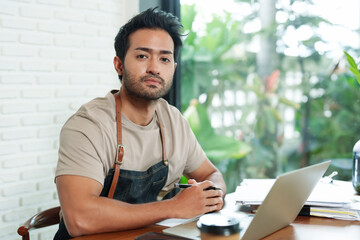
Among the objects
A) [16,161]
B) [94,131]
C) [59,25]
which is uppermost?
[59,25]

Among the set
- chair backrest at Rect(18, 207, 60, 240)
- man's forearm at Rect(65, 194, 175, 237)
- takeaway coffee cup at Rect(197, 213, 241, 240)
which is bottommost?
chair backrest at Rect(18, 207, 60, 240)

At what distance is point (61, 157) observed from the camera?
1.64 meters

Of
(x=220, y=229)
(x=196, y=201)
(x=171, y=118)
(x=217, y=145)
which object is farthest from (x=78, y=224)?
(x=217, y=145)

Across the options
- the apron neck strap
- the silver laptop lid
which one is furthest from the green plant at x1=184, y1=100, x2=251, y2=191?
the silver laptop lid

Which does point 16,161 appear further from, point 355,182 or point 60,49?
point 355,182

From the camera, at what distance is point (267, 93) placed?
2.78m

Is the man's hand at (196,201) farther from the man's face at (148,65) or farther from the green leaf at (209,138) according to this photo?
the green leaf at (209,138)

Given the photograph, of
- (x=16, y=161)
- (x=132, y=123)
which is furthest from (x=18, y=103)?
(x=132, y=123)

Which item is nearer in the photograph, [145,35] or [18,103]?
[145,35]

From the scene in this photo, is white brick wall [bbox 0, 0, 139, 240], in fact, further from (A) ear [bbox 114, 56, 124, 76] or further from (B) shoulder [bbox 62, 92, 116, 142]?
(B) shoulder [bbox 62, 92, 116, 142]

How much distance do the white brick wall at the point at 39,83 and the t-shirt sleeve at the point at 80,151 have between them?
90 centimetres

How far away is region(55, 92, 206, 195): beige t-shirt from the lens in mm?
1637

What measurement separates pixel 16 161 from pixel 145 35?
110 centimetres

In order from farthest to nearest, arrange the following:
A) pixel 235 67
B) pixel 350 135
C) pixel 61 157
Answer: pixel 235 67, pixel 350 135, pixel 61 157
